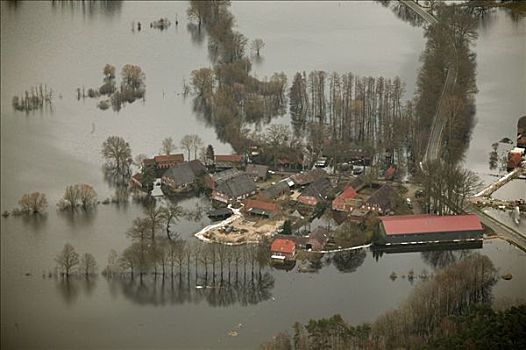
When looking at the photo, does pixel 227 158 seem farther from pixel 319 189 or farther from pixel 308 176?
pixel 319 189

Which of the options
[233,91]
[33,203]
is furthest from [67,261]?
[233,91]

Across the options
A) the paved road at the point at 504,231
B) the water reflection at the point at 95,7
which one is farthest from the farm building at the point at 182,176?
the water reflection at the point at 95,7

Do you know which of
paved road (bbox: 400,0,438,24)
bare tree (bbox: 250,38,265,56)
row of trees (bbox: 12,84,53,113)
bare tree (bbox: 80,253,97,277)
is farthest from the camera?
paved road (bbox: 400,0,438,24)

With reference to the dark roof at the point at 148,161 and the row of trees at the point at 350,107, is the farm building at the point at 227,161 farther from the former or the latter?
the row of trees at the point at 350,107

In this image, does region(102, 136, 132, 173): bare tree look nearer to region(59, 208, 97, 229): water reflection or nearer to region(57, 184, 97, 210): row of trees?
region(57, 184, 97, 210): row of trees

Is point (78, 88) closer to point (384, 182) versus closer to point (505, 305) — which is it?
point (384, 182)

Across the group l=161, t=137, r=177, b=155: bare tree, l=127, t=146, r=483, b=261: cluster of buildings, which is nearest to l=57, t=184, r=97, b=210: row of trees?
l=127, t=146, r=483, b=261: cluster of buildings
